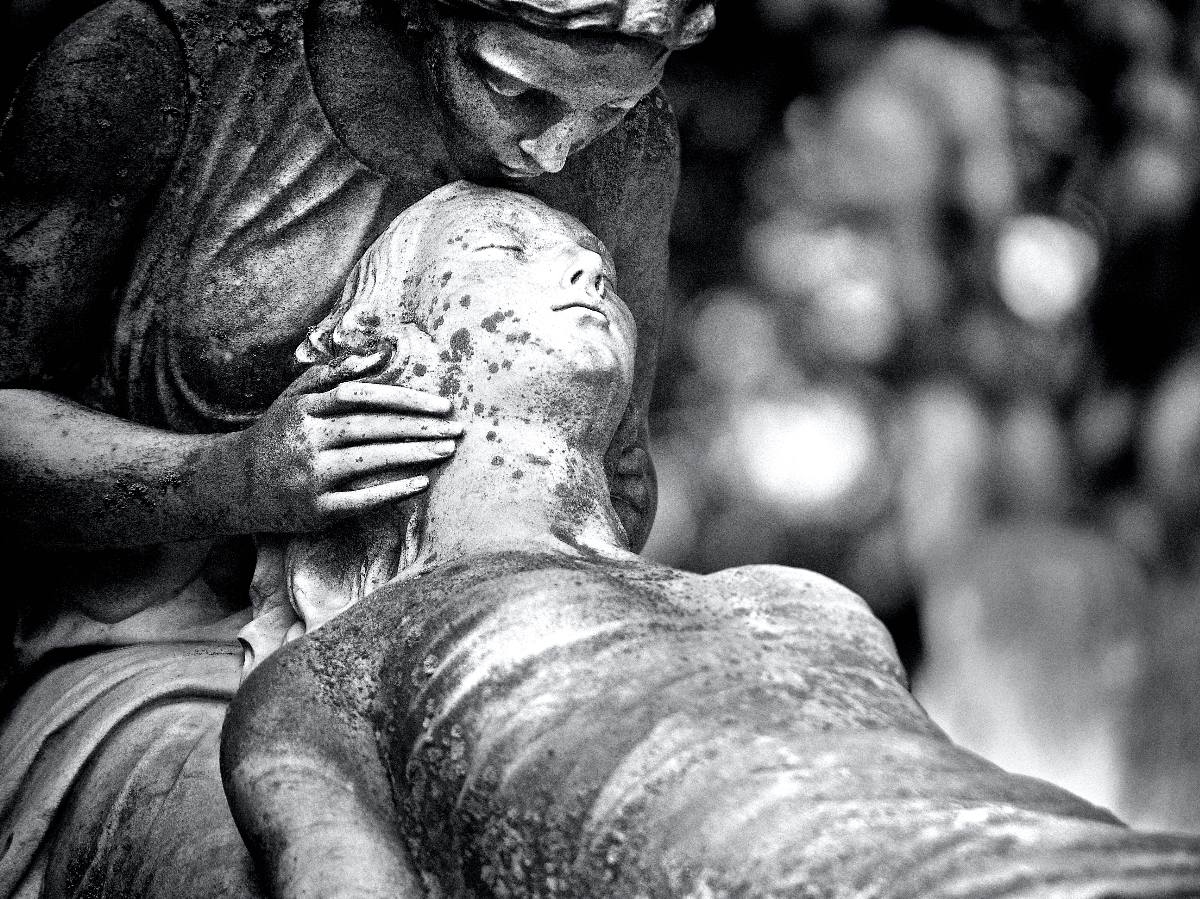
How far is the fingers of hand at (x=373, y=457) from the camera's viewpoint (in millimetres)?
1822

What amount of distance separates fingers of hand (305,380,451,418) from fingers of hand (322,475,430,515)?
0.07m

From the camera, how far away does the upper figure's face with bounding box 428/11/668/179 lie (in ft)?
6.27

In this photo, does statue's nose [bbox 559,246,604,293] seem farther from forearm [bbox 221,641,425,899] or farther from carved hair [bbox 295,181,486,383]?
forearm [bbox 221,641,425,899]

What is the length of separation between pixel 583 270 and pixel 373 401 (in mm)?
255

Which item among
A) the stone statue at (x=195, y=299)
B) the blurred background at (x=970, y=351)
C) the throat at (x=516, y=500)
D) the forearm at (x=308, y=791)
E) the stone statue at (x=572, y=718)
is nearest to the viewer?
the stone statue at (x=572, y=718)

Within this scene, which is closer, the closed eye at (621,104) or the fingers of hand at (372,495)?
the fingers of hand at (372,495)

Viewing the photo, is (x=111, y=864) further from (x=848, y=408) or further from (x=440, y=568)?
(x=848, y=408)

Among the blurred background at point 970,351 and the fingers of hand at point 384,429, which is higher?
the fingers of hand at point 384,429

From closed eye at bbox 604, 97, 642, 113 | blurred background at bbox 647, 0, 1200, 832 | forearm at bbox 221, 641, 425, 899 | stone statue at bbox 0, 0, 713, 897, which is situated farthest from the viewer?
blurred background at bbox 647, 0, 1200, 832

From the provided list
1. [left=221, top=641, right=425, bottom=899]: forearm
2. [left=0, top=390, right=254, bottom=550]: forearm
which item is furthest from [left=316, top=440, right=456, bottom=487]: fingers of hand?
[left=221, top=641, right=425, bottom=899]: forearm

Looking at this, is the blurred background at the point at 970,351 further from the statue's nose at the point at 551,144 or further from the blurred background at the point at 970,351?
the statue's nose at the point at 551,144

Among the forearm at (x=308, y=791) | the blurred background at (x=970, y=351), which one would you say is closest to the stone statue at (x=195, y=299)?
the forearm at (x=308, y=791)

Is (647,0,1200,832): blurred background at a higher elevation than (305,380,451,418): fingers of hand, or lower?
lower

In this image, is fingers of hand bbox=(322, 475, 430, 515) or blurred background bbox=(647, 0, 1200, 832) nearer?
fingers of hand bbox=(322, 475, 430, 515)
